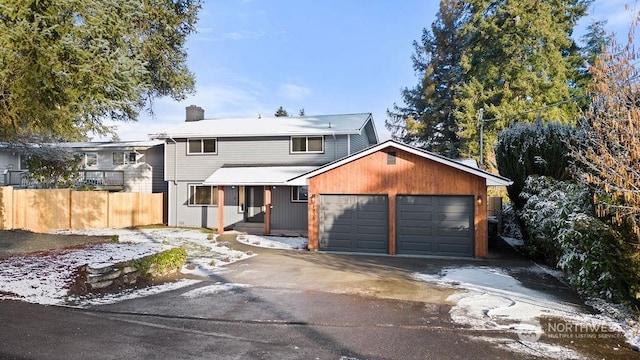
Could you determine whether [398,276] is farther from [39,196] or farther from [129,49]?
[39,196]

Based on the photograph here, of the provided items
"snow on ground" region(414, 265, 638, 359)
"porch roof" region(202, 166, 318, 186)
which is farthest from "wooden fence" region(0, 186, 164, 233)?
"snow on ground" region(414, 265, 638, 359)

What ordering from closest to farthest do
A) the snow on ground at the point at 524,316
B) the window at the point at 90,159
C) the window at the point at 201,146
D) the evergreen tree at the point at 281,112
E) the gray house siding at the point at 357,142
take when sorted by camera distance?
the snow on ground at the point at 524,316 < the gray house siding at the point at 357,142 < the window at the point at 201,146 < the window at the point at 90,159 < the evergreen tree at the point at 281,112

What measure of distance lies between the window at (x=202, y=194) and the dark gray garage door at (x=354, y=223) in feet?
26.5

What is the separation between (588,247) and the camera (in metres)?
7.42

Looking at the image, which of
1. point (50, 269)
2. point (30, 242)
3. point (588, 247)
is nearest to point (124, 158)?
point (30, 242)

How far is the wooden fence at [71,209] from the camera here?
16.0 m

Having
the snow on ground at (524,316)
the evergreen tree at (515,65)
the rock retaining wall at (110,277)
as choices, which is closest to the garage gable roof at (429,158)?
the snow on ground at (524,316)

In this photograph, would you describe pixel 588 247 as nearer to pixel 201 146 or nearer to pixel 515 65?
pixel 201 146

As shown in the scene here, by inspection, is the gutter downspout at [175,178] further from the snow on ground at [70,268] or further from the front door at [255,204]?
the snow on ground at [70,268]

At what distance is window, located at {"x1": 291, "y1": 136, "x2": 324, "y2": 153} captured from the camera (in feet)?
64.4

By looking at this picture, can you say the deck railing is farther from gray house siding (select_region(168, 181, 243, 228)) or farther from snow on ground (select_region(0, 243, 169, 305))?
snow on ground (select_region(0, 243, 169, 305))

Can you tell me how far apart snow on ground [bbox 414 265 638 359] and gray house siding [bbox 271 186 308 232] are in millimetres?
10198

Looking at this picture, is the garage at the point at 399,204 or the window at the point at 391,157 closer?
the garage at the point at 399,204

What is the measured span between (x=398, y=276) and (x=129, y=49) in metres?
8.66
